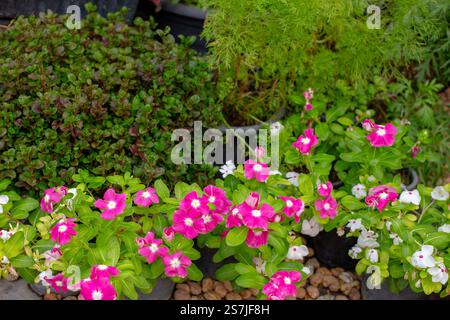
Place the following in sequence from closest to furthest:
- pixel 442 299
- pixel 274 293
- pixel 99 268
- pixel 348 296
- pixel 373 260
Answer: pixel 99 268
pixel 274 293
pixel 373 260
pixel 442 299
pixel 348 296

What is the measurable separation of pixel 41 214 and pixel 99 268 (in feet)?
1.62

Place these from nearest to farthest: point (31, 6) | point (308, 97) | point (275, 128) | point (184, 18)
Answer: point (275, 128), point (308, 97), point (31, 6), point (184, 18)

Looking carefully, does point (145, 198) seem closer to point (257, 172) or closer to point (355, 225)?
point (257, 172)

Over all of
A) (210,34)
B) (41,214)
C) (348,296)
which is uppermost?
(210,34)

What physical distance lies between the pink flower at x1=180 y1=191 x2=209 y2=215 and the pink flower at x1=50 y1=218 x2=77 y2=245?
335 mm

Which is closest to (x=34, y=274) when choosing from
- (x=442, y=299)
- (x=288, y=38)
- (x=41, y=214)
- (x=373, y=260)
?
(x=41, y=214)

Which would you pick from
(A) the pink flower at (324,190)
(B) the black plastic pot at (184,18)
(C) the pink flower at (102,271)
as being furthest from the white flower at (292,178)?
(B) the black plastic pot at (184,18)

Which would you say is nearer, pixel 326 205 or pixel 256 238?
pixel 256 238

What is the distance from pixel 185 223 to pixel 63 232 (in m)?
0.36

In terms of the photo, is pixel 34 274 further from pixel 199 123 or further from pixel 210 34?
pixel 210 34

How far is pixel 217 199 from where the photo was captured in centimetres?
188

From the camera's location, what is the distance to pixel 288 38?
2.42 meters

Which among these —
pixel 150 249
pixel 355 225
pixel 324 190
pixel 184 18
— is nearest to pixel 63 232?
pixel 150 249

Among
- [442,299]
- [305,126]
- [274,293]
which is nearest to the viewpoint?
[274,293]
